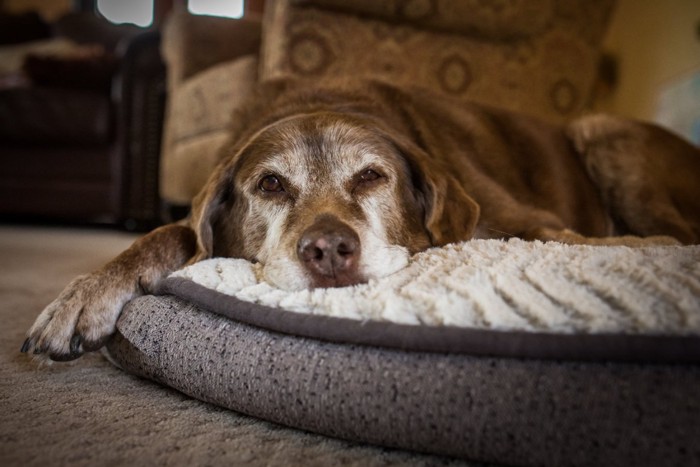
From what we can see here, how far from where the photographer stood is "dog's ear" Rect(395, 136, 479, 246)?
1.66 m

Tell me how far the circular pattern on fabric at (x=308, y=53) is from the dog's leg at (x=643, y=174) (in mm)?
1484

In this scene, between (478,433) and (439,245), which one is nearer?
(478,433)

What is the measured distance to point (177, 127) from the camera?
391 centimetres

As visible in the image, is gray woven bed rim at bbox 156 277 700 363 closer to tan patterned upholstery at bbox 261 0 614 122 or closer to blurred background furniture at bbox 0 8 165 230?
tan patterned upholstery at bbox 261 0 614 122

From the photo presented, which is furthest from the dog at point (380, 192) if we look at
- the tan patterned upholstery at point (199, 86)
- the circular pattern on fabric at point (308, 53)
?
the tan patterned upholstery at point (199, 86)

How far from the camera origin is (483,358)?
91 centimetres

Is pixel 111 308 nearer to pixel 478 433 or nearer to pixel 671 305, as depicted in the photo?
pixel 478 433

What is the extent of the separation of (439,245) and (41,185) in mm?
4696

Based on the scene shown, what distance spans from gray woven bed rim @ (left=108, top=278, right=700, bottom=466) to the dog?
0.80 ft

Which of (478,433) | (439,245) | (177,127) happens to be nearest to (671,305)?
(478,433)

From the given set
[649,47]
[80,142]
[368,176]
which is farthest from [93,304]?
[649,47]

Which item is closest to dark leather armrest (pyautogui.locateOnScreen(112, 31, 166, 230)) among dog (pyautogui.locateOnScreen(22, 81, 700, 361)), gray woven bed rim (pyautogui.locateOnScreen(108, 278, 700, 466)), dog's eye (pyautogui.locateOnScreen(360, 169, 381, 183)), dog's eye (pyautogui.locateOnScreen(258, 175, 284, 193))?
dog (pyautogui.locateOnScreen(22, 81, 700, 361))

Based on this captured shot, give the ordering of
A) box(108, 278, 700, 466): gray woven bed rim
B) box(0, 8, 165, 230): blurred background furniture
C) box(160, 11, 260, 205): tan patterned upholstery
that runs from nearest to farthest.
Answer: box(108, 278, 700, 466): gray woven bed rim < box(160, 11, 260, 205): tan patterned upholstery < box(0, 8, 165, 230): blurred background furniture

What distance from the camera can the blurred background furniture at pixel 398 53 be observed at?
3.21m
